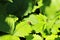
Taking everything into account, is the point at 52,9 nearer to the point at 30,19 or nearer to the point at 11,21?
the point at 30,19

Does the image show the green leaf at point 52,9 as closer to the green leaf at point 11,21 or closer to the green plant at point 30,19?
the green plant at point 30,19

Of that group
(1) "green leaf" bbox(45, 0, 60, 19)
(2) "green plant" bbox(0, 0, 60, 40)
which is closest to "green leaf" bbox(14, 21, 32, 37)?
(2) "green plant" bbox(0, 0, 60, 40)

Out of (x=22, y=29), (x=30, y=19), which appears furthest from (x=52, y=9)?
(x=22, y=29)

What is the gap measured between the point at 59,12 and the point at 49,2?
168 mm

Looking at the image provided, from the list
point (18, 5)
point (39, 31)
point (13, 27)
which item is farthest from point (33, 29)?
point (18, 5)

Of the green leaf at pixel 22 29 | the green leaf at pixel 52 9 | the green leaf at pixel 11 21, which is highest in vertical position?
the green leaf at pixel 52 9

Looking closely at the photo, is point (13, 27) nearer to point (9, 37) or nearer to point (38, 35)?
point (9, 37)

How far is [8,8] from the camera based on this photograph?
193cm

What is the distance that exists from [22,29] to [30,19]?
218 mm

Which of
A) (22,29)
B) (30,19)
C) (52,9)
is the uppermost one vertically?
(52,9)

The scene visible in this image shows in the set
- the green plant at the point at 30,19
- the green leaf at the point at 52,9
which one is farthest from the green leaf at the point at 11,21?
the green leaf at the point at 52,9

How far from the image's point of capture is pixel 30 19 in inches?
75.1

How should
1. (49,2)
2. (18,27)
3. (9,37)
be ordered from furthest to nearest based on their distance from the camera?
(49,2)
(18,27)
(9,37)

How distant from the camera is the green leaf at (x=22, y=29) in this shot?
1703 mm
